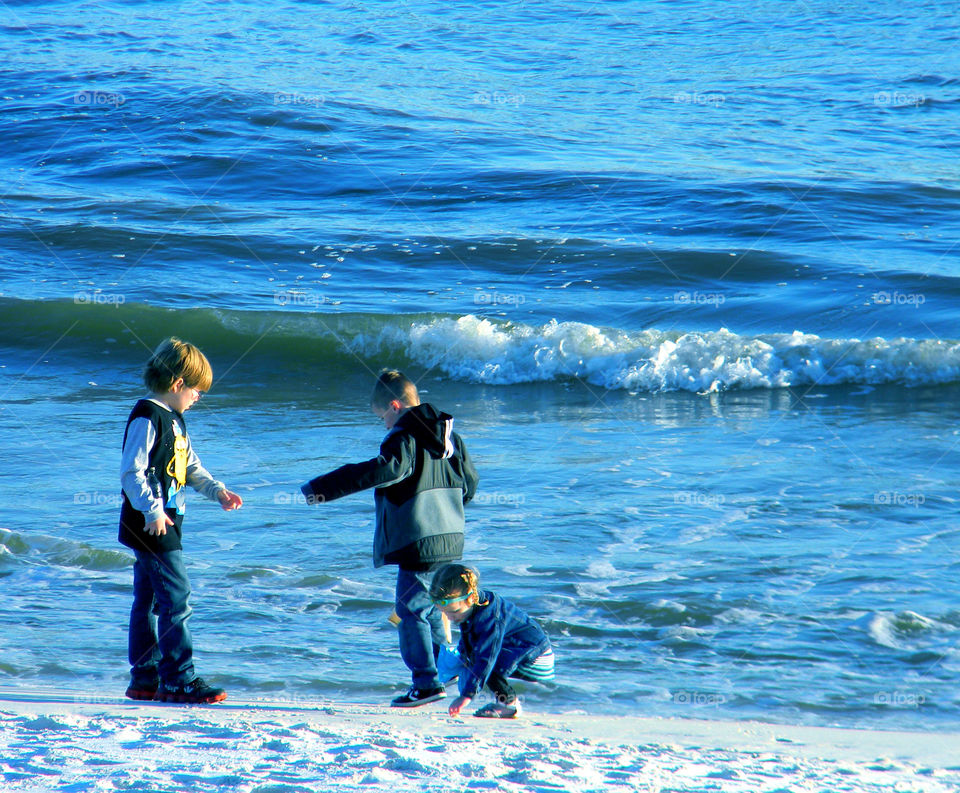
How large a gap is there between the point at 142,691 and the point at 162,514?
728 mm

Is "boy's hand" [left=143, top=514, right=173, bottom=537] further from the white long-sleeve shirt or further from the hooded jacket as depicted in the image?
the hooded jacket

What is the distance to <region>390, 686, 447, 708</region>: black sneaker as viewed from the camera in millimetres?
3980

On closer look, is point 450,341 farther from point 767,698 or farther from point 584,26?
point 584,26

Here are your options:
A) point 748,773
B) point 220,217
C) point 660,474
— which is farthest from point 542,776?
point 220,217

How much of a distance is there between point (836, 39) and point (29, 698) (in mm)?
25858

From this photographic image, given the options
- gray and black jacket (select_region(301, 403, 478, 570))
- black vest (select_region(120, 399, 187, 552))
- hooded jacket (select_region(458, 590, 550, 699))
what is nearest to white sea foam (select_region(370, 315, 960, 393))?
gray and black jacket (select_region(301, 403, 478, 570))

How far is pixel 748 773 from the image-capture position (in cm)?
307

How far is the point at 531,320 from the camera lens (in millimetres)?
12312

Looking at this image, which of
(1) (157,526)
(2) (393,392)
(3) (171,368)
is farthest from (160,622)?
(2) (393,392)

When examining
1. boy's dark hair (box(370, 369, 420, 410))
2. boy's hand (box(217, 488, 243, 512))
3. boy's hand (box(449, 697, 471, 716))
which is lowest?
boy's hand (box(449, 697, 471, 716))

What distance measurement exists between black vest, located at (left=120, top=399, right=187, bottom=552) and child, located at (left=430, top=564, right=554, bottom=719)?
994 mm

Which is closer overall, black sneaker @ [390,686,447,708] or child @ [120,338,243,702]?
child @ [120,338,243,702]

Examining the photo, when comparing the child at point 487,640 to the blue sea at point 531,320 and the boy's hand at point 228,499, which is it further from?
the boy's hand at point 228,499

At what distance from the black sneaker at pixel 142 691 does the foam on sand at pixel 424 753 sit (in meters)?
0.13
